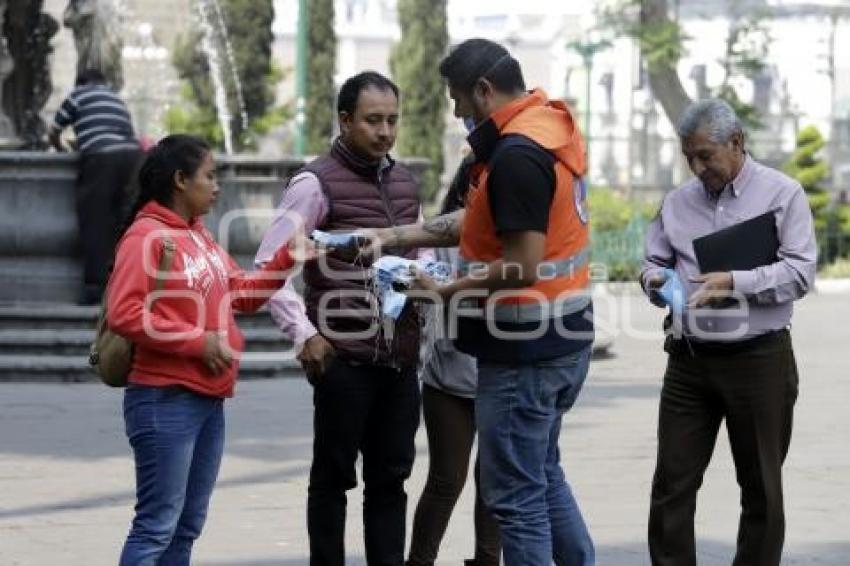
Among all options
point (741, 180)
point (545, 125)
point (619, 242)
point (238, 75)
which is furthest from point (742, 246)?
point (238, 75)

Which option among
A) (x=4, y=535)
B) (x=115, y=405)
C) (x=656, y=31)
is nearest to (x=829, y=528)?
(x=4, y=535)

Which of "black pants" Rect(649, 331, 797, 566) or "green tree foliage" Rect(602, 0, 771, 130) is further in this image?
"green tree foliage" Rect(602, 0, 771, 130)

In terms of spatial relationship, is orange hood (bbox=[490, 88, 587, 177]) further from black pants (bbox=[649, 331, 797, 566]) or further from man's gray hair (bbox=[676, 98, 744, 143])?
black pants (bbox=[649, 331, 797, 566])

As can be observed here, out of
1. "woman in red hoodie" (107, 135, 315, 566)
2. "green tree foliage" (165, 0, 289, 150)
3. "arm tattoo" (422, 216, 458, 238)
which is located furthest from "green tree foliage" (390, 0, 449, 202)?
"woman in red hoodie" (107, 135, 315, 566)

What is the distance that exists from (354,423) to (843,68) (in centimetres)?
6037

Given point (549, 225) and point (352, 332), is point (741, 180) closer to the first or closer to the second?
point (549, 225)

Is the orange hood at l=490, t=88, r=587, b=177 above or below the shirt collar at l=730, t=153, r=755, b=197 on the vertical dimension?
above

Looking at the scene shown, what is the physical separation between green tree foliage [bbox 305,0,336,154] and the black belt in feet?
124

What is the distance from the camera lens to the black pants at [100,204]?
1516 cm

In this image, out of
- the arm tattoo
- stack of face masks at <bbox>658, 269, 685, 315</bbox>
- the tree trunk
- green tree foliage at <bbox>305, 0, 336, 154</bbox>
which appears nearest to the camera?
the arm tattoo

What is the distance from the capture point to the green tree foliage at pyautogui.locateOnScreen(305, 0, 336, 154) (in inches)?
1788

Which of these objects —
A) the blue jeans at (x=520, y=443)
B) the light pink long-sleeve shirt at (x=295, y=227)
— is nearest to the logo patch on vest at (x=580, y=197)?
the blue jeans at (x=520, y=443)

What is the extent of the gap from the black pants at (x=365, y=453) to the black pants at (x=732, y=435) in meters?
0.90

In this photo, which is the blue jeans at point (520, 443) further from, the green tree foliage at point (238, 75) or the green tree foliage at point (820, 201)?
the green tree foliage at point (238, 75)
